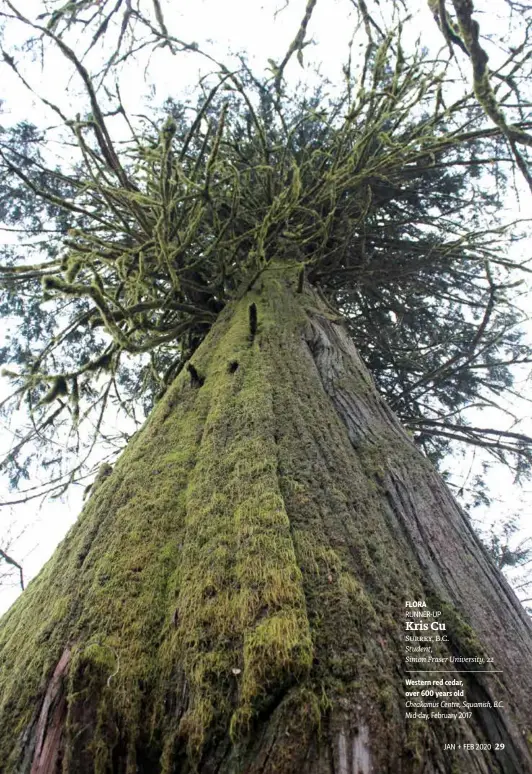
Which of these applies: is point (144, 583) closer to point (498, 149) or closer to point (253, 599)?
point (253, 599)

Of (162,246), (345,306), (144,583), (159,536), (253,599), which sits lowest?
(253,599)

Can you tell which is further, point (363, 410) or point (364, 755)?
point (363, 410)

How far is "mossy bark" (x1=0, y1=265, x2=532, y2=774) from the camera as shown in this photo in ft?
2.54

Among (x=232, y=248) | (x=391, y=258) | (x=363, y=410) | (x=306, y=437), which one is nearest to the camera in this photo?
(x=306, y=437)

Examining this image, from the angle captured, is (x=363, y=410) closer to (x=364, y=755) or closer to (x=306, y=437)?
(x=306, y=437)

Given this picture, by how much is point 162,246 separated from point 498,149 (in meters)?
3.45

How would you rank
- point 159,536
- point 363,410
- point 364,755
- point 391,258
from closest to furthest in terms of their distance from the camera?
point 364,755
point 159,536
point 363,410
point 391,258

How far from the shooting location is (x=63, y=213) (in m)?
4.26

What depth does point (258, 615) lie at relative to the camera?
90 centimetres

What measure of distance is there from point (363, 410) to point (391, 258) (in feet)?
7.97

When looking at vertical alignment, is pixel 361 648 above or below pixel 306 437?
below

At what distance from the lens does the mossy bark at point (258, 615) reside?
78cm

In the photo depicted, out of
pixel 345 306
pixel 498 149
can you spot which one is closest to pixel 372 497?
pixel 345 306

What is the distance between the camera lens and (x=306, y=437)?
1474 mm
